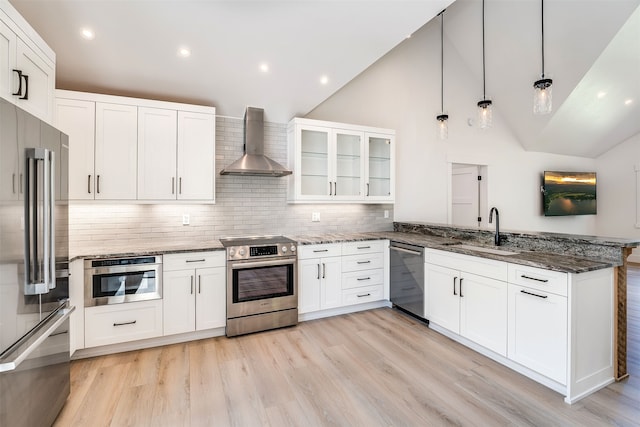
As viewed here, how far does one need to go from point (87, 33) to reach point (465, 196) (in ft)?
18.9

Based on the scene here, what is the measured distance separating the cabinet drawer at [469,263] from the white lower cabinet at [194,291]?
2192 mm

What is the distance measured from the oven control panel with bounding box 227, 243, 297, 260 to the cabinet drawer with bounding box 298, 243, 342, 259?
139mm

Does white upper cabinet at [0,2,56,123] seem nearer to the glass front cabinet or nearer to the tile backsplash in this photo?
the tile backsplash

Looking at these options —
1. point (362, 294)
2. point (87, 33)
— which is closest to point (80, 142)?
point (87, 33)

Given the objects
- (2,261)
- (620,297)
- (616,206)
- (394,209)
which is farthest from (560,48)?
(2,261)

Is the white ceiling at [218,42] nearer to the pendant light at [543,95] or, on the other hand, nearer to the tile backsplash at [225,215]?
the tile backsplash at [225,215]

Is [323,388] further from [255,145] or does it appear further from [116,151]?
[116,151]

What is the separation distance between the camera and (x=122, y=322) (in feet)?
9.00

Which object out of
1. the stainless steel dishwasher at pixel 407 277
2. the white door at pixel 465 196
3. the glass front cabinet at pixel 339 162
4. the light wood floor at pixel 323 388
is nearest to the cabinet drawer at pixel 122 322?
the light wood floor at pixel 323 388

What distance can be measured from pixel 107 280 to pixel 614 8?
20.2 ft

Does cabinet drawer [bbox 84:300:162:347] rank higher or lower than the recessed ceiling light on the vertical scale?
lower

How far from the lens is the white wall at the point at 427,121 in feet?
15.0

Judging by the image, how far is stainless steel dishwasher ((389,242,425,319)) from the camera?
345cm

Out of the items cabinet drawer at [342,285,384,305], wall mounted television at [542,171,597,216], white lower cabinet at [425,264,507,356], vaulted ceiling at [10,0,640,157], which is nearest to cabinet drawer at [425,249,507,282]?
white lower cabinet at [425,264,507,356]
